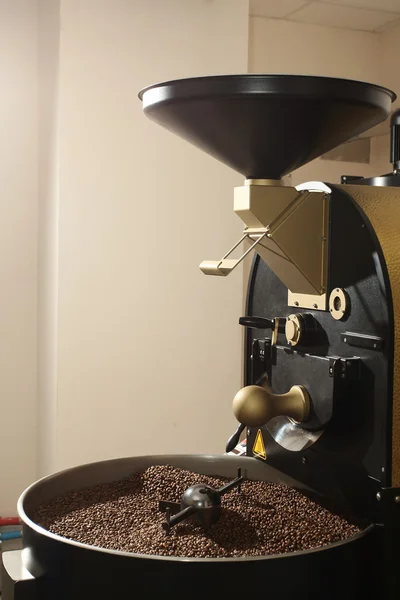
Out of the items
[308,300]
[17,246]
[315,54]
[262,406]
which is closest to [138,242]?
[17,246]

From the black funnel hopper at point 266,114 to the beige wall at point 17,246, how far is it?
6.58 ft

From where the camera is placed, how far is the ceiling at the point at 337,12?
3.25 metres

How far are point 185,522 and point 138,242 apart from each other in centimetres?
181

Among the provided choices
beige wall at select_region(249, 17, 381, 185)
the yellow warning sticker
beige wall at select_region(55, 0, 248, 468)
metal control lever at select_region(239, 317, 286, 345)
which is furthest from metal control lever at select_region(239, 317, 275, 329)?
beige wall at select_region(249, 17, 381, 185)

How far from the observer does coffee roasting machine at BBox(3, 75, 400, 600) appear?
1026mm

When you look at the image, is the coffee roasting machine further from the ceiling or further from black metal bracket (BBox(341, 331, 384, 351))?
the ceiling

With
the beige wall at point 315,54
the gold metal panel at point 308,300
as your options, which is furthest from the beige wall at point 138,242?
the gold metal panel at point 308,300

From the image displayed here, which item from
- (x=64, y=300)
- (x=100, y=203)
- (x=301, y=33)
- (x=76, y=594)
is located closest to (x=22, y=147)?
(x=100, y=203)

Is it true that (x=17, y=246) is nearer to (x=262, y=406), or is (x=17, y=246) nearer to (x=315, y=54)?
(x=315, y=54)

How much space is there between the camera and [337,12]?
3.39m

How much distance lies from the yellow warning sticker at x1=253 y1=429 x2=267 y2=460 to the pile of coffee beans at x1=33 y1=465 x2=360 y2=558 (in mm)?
72

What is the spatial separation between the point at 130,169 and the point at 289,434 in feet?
5.70

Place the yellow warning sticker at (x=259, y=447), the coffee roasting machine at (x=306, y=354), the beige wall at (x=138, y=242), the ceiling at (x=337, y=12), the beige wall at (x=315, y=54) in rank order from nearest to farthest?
the coffee roasting machine at (x=306, y=354), the yellow warning sticker at (x=259, y=447), the beige wall at (x=138, y=242), the ceiling at (x=337, y=12), the beige wall at (x=315, y=54)

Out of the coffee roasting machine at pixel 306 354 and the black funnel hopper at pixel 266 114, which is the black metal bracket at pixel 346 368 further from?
the black funnel hopper at pixel 266 114
